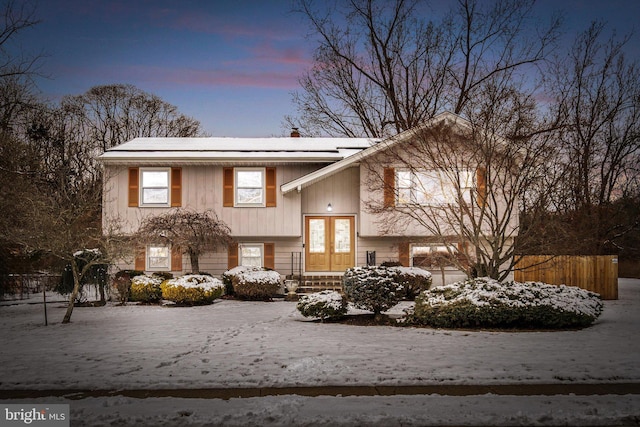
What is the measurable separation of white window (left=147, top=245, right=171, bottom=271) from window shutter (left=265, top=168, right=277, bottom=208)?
4487 mm

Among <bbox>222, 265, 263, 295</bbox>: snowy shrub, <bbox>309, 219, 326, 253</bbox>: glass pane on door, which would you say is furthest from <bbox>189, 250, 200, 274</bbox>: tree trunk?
<bbox>309, 219, 326, 253</bbox>: glass pane on door

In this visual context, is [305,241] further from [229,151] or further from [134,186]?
[134,186]

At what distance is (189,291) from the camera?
19234 millimetres

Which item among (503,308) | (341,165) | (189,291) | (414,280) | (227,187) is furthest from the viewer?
(227,187)

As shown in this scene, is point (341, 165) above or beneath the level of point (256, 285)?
above

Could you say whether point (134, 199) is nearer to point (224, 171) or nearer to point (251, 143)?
point (224, 171)

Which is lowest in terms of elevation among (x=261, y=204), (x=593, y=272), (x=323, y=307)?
(x=323, y=307)

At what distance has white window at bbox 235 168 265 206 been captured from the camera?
935 inches

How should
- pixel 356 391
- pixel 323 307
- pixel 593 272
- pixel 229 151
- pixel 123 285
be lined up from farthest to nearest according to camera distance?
pixel 229 151, pixel 593 272, pixel 123 285, pixel 323 307, pixel 356 391

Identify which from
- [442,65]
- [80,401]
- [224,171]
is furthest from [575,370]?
[442,65]

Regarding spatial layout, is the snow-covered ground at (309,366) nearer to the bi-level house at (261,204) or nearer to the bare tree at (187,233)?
the bare tree at (187,233)

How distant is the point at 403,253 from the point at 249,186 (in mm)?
6633

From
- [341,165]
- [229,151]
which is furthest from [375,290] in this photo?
[229,151]

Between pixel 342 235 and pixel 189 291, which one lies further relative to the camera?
pixel 342 235
